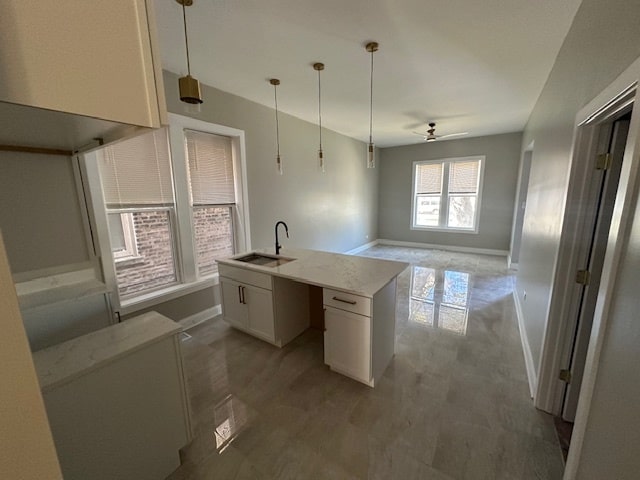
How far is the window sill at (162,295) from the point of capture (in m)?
2.60

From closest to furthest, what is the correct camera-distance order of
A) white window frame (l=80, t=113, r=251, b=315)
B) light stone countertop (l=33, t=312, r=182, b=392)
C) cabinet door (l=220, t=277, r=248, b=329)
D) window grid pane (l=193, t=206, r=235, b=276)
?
light stone countertop (l=33, t=312, r=182, b=392), white window frame (l=80, t=113, r=251, b=315), cabinet door (l=220, t=277, r=248, b=329), window grid pane (l=193, t=206, r=235, b=276)

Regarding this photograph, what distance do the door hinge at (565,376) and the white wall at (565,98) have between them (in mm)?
237

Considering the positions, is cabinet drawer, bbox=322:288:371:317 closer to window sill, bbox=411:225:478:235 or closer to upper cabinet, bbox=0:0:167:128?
upper cabinet, bbox=0:0:167:128

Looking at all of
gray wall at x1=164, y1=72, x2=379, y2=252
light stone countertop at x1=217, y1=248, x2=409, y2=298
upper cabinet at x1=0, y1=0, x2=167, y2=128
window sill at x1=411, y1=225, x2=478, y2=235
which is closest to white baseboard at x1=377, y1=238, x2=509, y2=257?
window sill at x1=411, y1=225, x2=478, y2=235

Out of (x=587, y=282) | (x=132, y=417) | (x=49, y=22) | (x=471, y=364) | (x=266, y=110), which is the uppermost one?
(x=266, y=110)

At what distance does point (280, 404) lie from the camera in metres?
1.98

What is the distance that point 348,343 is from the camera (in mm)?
2123

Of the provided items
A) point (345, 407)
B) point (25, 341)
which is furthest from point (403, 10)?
point (345, 407)

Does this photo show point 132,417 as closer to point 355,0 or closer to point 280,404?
point 280,404

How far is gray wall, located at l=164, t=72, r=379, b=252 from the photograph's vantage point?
3354 millimetres

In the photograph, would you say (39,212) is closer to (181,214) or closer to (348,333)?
(181,214)

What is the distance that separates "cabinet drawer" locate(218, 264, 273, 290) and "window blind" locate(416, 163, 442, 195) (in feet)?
18.8

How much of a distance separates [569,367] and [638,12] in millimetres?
1986

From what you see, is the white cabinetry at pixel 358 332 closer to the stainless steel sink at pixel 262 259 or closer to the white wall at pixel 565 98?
the stainless steel sink at pixel 262 259
